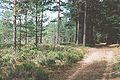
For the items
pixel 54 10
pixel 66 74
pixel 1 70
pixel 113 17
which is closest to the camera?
pixel 1 70

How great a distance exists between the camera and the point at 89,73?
1900 cm

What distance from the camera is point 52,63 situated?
21531 mm

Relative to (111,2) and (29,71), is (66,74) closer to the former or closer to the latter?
(29,71)

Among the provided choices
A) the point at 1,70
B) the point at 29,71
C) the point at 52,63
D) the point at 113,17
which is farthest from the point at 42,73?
the point at 113,17

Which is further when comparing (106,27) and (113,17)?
(106,27)

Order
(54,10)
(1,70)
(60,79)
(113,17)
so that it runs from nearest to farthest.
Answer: (1,70) → (60,79) → (54,10) → (113,17)

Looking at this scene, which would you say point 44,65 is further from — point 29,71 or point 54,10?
point 54,10

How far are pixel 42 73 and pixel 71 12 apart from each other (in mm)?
39456

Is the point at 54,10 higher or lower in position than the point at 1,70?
higher

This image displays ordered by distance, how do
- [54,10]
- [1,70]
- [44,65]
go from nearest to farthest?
1. [1,70]
2. [44,65]
3. [54,10]

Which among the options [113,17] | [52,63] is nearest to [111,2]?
[113,17]

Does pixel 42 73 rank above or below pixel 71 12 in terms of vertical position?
below

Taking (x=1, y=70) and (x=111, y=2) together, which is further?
(x=111, y=2)

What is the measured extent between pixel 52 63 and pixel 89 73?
3.53m
